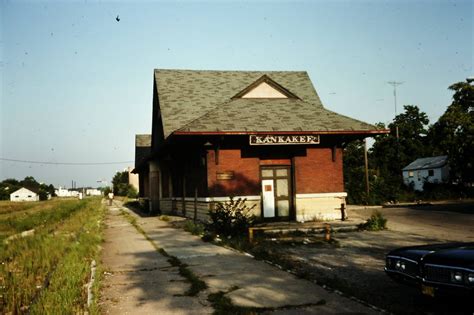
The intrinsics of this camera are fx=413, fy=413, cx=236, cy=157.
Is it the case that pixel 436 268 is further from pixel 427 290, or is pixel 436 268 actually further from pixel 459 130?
pixel 459 130

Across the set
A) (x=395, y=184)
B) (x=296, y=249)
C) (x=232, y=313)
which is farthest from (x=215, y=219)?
(x=395, y=184)

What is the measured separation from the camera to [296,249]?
10.5 metres

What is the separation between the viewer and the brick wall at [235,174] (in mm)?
15828

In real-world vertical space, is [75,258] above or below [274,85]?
below

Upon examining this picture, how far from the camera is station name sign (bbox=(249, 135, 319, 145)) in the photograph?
49.5 feet

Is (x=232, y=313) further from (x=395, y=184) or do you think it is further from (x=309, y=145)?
(x=395, y=184)

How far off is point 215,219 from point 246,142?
13.2 feet

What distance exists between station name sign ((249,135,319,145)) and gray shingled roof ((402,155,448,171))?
4602 centimetres

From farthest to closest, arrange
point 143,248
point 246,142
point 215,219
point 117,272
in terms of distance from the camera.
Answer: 1. point 246,142
2. point 215,219
3. point 143,248
4. point 117,272

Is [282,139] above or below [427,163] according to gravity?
below

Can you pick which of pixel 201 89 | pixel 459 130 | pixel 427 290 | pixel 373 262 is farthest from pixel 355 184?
pixel 427 290

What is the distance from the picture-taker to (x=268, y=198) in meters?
16.5

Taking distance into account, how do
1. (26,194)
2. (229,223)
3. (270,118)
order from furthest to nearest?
(26,194) < (270,118) < (229,223)

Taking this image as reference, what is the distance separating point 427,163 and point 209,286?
59155 millimetres
